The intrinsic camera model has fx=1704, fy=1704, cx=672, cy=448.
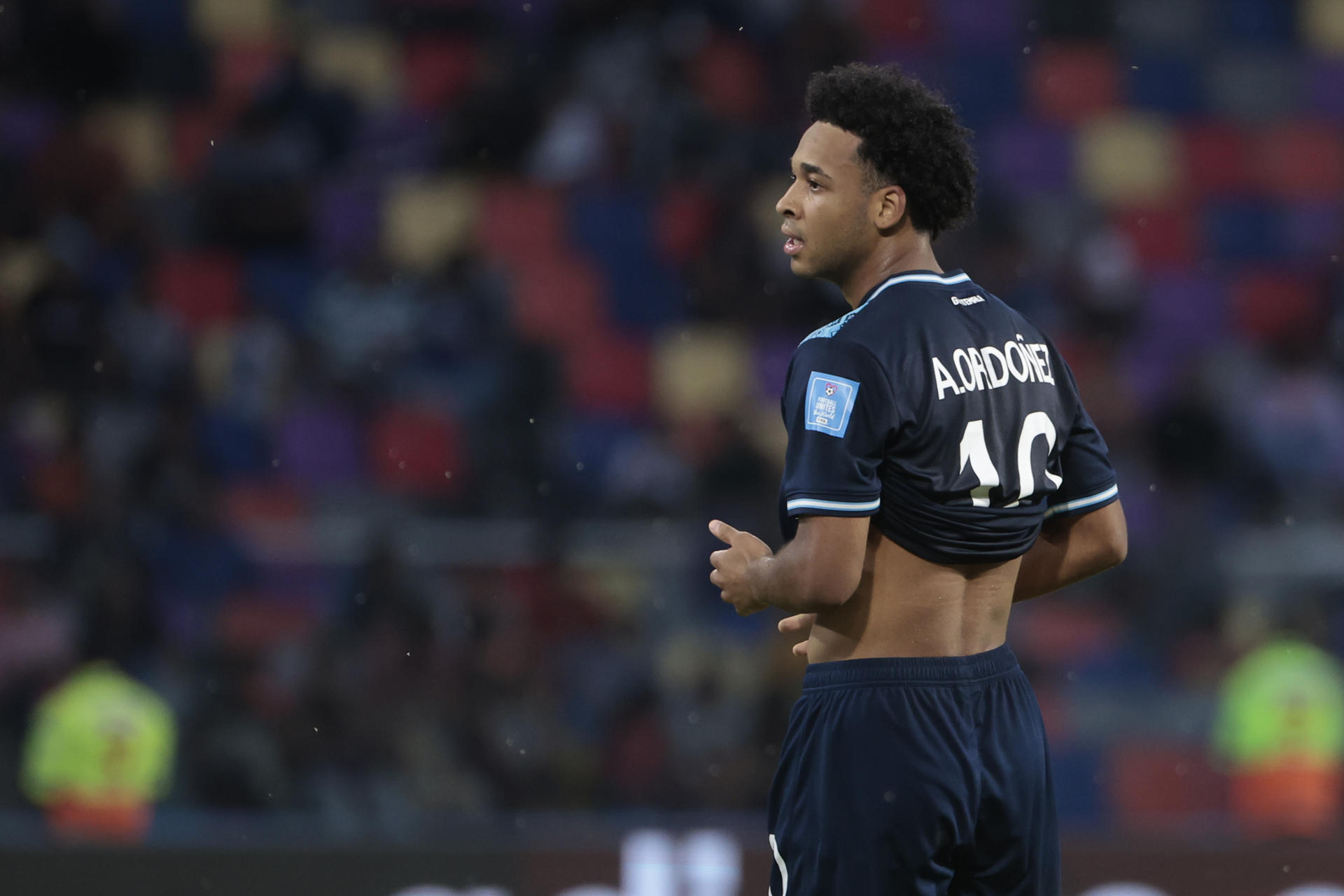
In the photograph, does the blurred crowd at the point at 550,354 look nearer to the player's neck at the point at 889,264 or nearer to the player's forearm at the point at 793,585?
the player's neck at the point at 889,264

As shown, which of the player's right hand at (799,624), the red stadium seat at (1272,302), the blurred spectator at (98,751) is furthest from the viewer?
the red stadium seat at (1272,302)

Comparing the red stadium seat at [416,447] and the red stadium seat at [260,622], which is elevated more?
the red stadium seat at [416,447]

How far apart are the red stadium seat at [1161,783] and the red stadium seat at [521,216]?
4352 mm

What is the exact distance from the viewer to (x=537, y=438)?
8.20m

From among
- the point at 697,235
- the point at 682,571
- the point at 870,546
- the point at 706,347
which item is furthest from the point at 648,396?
the point at 870,546

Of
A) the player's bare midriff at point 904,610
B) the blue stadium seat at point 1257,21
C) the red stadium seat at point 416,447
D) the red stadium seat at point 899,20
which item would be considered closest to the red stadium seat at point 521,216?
the red stadium seat at point 416,447

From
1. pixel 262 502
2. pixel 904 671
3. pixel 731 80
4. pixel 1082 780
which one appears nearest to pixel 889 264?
pixel 904 671

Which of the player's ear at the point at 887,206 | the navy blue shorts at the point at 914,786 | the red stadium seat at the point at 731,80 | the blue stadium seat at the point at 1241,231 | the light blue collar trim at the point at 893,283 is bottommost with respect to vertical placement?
the navy blue shorts at the point at 914,786

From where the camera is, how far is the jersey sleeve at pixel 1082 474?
3164 millimetres

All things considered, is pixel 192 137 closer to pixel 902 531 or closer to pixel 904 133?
pixel 904 133

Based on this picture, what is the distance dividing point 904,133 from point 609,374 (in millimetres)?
6257

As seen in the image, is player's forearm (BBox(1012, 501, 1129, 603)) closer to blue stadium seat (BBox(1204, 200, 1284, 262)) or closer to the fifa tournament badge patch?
the fifa tournament badge patch

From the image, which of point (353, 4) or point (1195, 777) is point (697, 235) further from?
point (1195, 777)

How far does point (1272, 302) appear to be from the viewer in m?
9.73
